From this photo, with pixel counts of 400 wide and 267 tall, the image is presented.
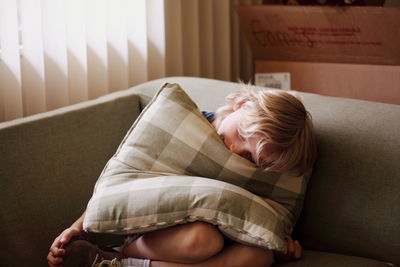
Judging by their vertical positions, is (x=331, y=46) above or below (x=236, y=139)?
above

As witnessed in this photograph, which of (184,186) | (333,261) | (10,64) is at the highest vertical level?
(10,64)

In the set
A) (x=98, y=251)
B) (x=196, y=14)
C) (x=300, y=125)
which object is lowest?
(x=98, y=251)

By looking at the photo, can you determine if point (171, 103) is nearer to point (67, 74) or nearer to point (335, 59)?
point (67, 74)

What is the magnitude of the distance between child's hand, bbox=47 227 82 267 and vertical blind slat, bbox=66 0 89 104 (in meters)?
0.67

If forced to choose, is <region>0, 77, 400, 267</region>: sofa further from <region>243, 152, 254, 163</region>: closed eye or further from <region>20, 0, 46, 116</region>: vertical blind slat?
<region>20, 0, 46, 116</region>: vertical blind slat

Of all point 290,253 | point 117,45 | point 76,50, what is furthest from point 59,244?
point 117,45

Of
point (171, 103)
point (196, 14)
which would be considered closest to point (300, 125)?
point (171, 103)

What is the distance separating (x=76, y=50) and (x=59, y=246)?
0.77 m

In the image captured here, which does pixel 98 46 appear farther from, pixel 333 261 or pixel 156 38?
pixel 333 261

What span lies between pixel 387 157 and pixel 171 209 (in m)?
0.55

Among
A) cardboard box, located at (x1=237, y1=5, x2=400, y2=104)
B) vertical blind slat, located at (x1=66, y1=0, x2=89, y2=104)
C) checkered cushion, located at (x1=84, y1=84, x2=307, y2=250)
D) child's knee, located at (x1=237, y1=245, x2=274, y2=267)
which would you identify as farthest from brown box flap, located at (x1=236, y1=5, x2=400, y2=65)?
child's knee, located at (x1=237, y1=245, x2=274, y2=267)

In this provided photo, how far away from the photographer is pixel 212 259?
1250mm

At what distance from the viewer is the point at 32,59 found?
176cm

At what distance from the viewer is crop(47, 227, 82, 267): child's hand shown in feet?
4.14
